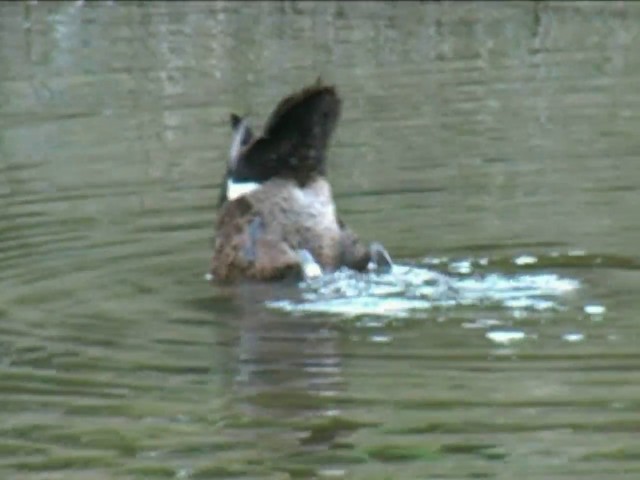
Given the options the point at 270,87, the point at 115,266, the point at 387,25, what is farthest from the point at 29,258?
the point at 387,25

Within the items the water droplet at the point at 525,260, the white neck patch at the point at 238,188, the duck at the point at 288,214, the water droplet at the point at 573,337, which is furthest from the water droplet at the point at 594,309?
the white neck patch at the point at 238,188

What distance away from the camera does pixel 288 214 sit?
405 inches

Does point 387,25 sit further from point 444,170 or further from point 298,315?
point 298,315

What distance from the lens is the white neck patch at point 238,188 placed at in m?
10.4

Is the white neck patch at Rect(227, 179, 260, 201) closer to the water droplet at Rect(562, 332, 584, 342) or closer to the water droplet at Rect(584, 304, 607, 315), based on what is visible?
the water droplet at Rect(584, 304, 607, 315)

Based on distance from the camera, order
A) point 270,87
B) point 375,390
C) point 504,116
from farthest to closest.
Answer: point 270,87 → point 504,116 → point 375,390

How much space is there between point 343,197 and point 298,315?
9.77ft

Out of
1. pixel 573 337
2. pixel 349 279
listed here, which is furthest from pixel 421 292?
pixel 573 337

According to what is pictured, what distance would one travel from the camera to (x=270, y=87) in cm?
1733

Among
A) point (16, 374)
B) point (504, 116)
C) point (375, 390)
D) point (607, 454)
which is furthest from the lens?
point (504, 116)

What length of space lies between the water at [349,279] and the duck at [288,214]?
0.48 ft

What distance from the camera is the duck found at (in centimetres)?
1020

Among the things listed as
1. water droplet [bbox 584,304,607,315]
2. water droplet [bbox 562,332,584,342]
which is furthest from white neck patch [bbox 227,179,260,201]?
water droplet [bbox 562,332,584,342]

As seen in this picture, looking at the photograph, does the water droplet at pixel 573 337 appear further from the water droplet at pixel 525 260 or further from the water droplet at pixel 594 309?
the water droplet at pixel 525 260
